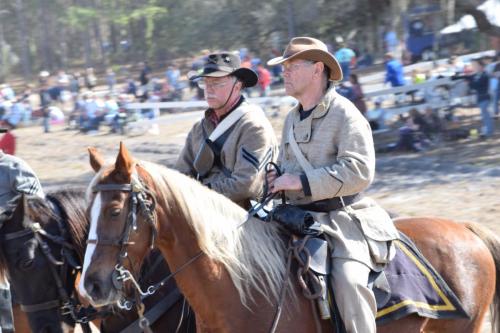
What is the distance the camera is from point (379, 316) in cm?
466

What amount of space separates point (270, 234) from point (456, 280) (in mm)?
1384

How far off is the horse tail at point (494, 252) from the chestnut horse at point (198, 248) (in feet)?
3.19

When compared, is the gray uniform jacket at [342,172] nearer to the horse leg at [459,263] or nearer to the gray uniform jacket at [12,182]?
the horse leg at [459,263]

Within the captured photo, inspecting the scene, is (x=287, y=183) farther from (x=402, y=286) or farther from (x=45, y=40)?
(x=45, y=40)

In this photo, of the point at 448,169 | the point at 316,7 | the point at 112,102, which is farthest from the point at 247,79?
the point at 316,7

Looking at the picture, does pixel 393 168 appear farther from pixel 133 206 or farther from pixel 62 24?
pixel 62 24

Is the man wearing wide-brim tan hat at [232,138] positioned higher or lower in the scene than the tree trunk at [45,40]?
higher

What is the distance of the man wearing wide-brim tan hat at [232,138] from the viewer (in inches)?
208

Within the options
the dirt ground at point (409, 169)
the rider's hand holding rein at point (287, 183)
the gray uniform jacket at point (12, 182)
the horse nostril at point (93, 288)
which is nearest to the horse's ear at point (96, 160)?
the horse nostril at point (93, 288)

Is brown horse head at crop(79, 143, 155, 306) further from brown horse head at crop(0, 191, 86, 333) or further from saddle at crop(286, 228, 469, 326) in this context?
brown horse head at crop(0, 191, 86, 333)

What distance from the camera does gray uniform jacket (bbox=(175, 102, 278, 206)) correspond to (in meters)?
5.25

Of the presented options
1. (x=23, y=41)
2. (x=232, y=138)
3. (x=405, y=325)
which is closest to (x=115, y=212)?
(x=232, y=138)

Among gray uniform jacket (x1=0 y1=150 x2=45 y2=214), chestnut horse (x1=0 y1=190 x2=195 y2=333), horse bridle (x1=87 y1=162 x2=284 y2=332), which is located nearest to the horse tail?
horse bridle (x1=87 y1=162 x2=284 y2=332)

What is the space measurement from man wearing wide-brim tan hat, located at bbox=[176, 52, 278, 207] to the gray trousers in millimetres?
1005
